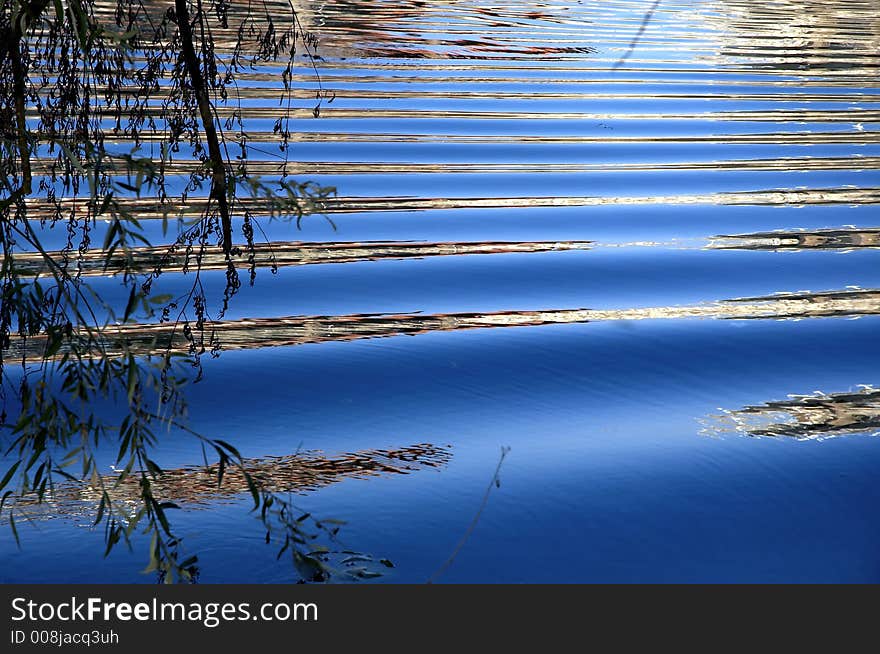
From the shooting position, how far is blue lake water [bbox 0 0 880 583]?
9.51 ft

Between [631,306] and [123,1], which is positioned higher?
[123,1]

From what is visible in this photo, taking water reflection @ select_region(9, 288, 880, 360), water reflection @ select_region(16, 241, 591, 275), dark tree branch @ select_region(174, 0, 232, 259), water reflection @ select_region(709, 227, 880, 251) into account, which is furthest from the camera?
water reflection @ select_region(709, 227, 880, 251)

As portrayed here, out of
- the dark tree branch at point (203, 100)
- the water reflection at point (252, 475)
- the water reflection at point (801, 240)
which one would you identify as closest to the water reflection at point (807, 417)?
the water reflection at point (252, 475)

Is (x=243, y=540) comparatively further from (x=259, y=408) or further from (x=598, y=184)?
(x=598, y=184)

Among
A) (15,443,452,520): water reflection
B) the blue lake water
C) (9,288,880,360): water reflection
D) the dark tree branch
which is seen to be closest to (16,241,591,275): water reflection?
the blue lake water

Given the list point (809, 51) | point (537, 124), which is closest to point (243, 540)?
point (537, 124)

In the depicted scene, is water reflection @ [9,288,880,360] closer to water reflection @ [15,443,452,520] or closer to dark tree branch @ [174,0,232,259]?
water reflection @ [15,443,452,520]

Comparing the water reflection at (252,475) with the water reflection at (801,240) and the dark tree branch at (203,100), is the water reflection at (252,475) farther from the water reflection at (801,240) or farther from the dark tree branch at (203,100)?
the water reflection at (801,240)

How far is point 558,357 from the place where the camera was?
4.02m

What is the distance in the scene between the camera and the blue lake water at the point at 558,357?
2.90 m

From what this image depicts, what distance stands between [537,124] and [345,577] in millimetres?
5662

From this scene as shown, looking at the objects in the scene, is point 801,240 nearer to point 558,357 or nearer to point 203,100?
point 558,357

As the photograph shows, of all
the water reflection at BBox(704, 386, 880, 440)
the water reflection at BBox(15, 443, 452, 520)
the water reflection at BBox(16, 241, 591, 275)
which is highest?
the water reflection at BBox(16, 241, 591, 275)

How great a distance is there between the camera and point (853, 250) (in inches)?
213
